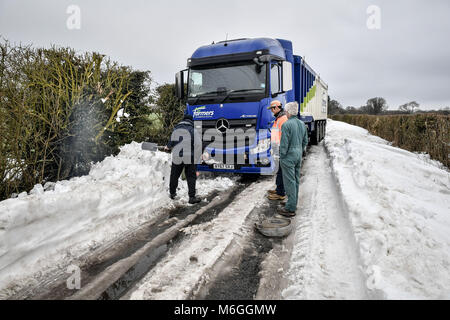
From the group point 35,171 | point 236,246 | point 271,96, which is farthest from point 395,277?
point 35,171

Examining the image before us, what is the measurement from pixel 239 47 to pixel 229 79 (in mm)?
874

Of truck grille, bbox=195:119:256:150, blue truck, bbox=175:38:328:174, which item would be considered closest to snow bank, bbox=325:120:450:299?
blue truck, bbox=175:38:328:174

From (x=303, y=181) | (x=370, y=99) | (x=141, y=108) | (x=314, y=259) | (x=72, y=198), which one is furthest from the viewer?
(x=370, y=99)

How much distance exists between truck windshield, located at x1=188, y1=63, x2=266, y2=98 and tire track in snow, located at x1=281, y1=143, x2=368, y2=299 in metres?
3.02

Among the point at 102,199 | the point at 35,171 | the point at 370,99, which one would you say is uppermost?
the point at 370,99

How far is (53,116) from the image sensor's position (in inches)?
185

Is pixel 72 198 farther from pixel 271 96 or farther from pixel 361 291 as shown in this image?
pixel 271 96

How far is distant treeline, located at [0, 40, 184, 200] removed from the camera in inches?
162

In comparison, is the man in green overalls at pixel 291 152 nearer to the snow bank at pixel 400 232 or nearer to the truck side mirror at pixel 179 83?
the snow bank at pixel 400 232

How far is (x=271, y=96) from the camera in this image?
6.36 metres

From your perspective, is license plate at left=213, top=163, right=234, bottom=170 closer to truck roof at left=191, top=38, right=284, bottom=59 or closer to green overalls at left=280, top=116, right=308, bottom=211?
green overalls at left=280, top=116, right=308, bottom=211

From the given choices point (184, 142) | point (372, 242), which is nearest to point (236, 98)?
point (184, 142)
